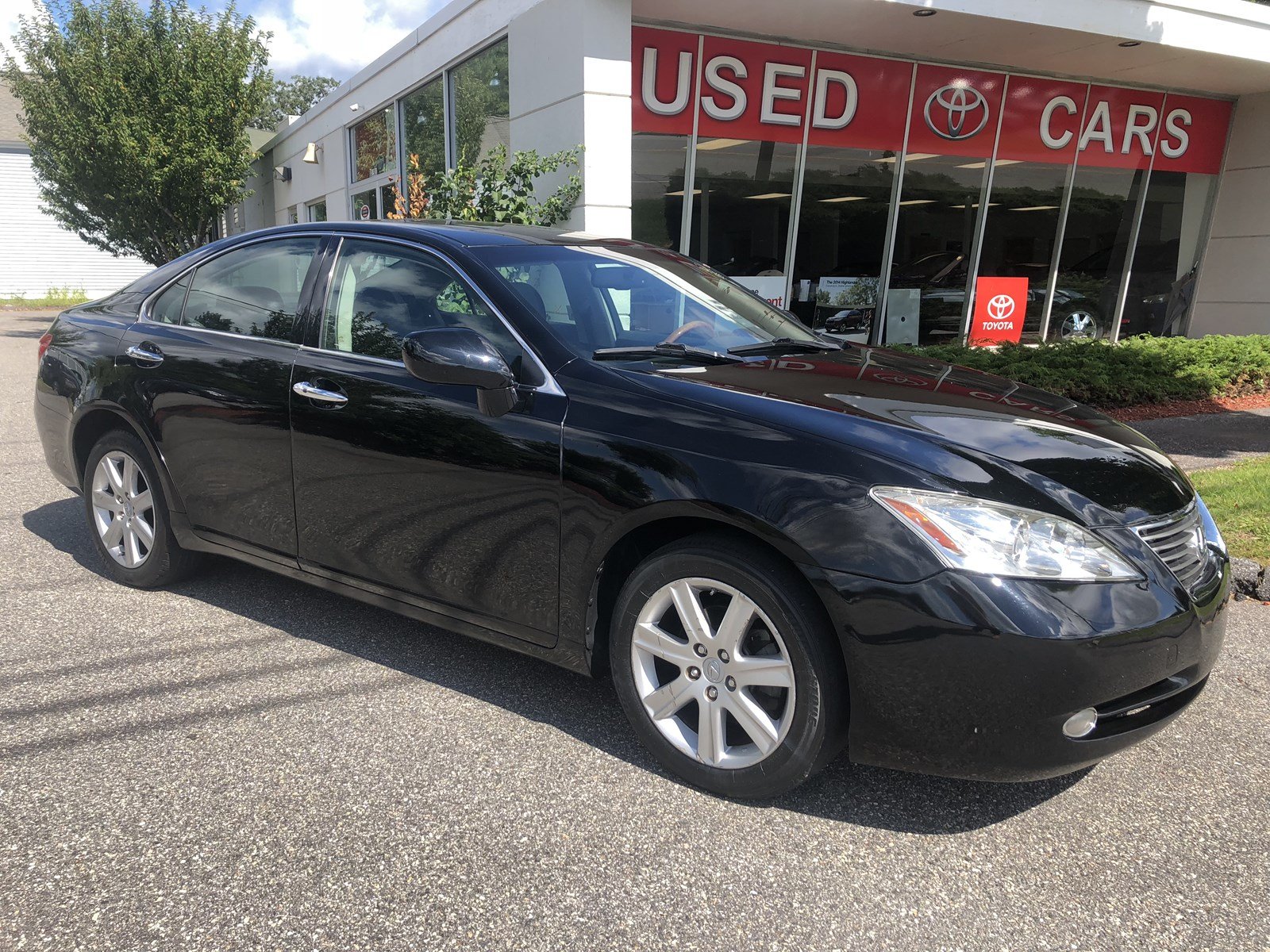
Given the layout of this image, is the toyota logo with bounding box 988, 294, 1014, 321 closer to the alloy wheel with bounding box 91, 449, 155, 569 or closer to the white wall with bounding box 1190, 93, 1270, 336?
the white wall with bounding box 1190, 93, 1270, 336

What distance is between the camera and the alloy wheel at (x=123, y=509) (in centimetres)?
445

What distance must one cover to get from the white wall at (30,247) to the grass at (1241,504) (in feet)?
122

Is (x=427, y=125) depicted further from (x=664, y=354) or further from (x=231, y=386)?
(x=664, y=354)

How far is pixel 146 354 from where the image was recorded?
14.1 feet

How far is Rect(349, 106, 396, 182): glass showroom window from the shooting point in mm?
15797

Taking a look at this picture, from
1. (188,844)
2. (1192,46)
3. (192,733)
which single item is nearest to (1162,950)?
(188,844)

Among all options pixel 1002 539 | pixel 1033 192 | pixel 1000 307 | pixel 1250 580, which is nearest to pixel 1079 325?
pixel 1000 307

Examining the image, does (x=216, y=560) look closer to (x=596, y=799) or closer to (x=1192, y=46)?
(x=596, y=799)

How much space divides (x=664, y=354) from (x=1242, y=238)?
1472cm

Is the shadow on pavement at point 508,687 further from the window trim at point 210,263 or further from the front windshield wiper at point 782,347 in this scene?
the front windshield wiper at point 782,347

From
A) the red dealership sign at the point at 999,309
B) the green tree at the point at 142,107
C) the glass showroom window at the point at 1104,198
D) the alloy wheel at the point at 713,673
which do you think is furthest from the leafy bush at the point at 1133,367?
the green tree at the point at 142,107

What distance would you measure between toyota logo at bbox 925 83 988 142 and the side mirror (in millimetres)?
10545

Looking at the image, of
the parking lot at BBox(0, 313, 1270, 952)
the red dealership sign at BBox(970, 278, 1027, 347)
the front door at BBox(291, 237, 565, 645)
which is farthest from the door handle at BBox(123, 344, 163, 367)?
the red dealership sign at BBox(970, 278, 1027, 347)

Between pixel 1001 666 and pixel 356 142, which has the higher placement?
pixel 356 142
